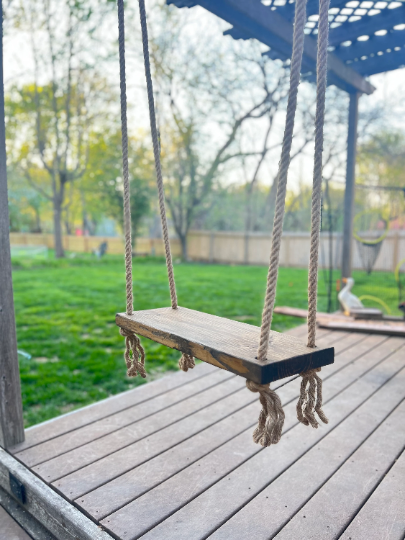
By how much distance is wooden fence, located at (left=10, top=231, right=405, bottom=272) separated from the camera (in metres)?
8.94

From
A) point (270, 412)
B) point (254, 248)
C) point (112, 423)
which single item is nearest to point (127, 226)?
point (270, 412)

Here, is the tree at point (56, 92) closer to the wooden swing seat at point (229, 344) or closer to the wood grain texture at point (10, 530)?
the wooden swing seat at point (229, 344)

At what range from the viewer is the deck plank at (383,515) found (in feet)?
3.97

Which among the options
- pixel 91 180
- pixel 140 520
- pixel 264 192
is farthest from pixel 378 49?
pixel 264 192

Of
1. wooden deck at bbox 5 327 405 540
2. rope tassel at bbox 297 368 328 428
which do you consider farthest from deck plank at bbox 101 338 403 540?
rope tassel at bbox 297 368 328 428

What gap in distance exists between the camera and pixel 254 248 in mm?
12234

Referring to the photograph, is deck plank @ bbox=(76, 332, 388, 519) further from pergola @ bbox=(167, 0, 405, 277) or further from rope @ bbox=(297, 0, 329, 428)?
pergola @ bbox=(167, 0, 405, 277)

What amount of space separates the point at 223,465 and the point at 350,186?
3358mm

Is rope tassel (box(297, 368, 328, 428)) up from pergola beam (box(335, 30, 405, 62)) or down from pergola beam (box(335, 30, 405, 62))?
down

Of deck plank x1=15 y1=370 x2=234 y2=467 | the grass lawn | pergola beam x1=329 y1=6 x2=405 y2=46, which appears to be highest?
pergola beam x1=329 y1=6 x2=405 y2=46

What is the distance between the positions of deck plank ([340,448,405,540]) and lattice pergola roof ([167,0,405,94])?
209cm

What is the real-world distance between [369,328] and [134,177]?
10.2m

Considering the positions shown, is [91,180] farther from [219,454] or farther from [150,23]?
[219,454]

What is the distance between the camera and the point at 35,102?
11.0m
